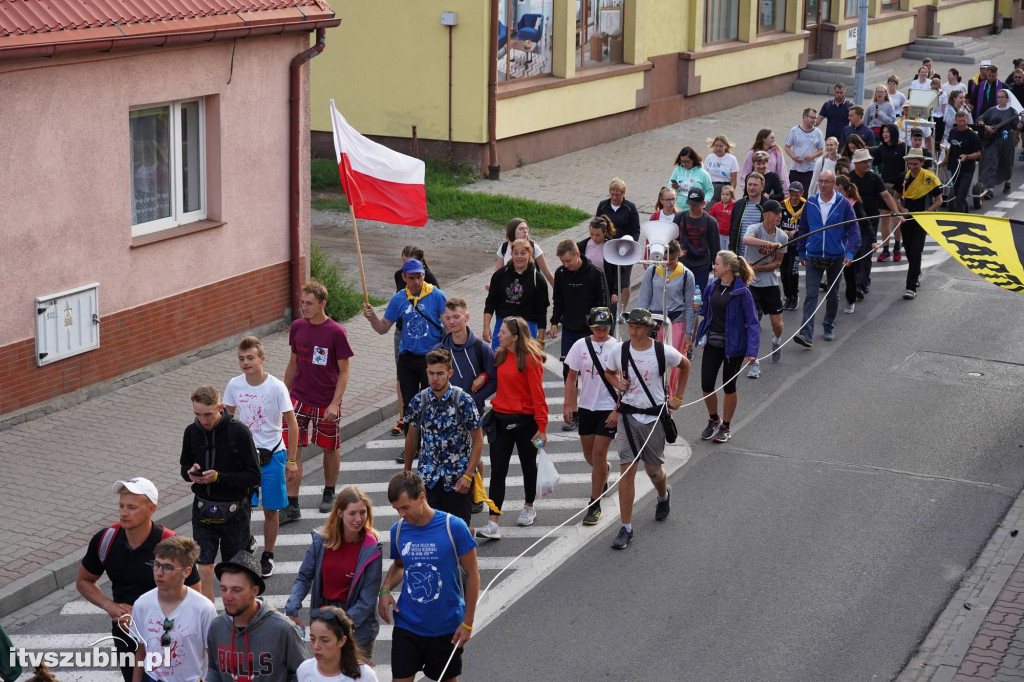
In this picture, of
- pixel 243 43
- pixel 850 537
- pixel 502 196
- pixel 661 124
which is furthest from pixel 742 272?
pixel 661 124

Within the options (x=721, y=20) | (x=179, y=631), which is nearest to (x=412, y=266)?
(x=179, y=631)

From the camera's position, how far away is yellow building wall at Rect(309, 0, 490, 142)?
23.2m

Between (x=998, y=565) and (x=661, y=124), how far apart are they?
2043 centimetres

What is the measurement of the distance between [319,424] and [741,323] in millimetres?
4096

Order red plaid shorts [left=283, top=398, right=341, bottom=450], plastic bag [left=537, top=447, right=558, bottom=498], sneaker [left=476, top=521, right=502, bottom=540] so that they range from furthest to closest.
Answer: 1. red plaid shorts [left=283, top=398, right=341, bottom=450]
2. plastic bag [left=537, top=447, right=558, bottom=498]
3. sneaker [left=476, top=521, right=502, bottom=540]

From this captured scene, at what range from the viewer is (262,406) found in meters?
9.44

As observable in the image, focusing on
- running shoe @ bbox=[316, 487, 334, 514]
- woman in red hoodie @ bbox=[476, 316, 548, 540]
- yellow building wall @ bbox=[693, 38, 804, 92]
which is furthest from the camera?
yellow building wall @ bbox=[693, 38, 804, 92]

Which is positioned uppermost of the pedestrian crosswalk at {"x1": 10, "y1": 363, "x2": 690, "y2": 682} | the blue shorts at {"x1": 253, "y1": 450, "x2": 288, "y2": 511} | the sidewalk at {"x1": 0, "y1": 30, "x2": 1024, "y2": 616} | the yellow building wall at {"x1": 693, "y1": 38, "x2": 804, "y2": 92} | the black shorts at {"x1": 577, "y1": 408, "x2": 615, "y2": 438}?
the yellow building wall at {"x1": 693, "y1": 38, "x2": 804, "y2": 92}

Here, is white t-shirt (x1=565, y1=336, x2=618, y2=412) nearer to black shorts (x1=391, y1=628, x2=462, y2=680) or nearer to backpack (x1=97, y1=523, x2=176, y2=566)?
black shorts (x1=391, y1=628, x2=462, y2=680)

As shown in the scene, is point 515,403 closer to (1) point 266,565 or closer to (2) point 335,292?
(1) point 266,565

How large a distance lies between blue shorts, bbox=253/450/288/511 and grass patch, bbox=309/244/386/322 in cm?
652

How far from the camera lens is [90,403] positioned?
43.1 ft

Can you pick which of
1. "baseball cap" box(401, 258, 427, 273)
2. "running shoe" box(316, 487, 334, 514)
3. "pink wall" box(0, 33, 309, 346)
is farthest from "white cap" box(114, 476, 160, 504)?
"pink wall" box(0, 33, 309, 346)

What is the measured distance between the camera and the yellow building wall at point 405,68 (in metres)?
23.2
